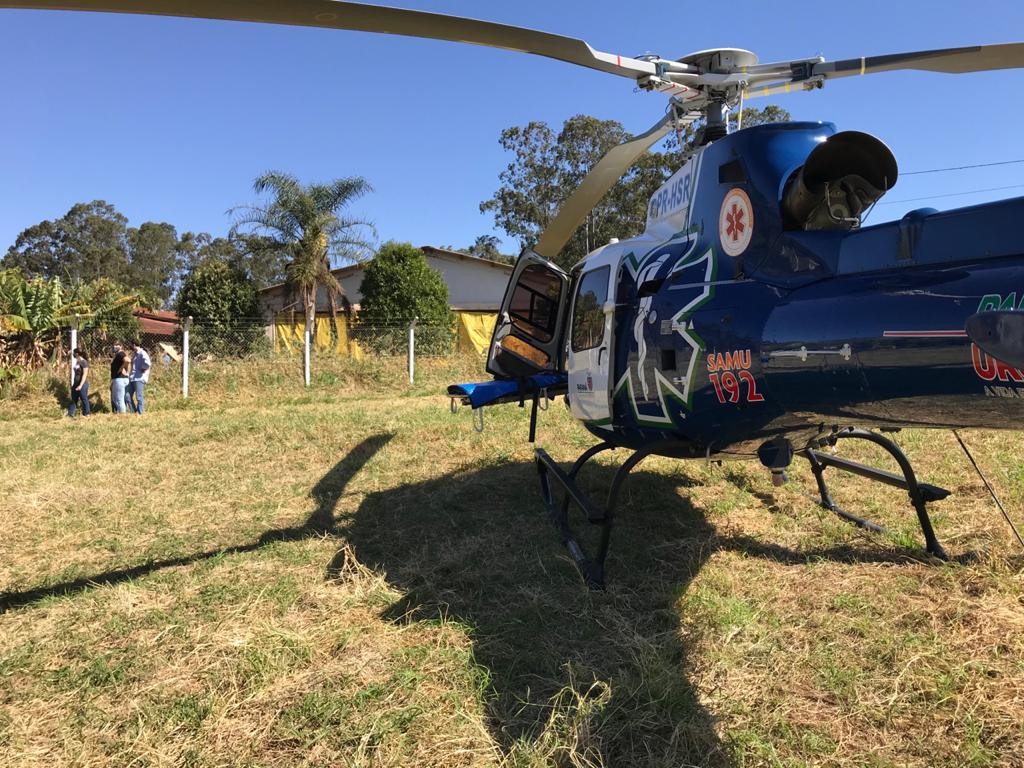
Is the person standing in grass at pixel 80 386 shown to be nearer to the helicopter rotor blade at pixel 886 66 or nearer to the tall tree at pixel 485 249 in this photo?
the helicopter rotor blade at pixel 886 66

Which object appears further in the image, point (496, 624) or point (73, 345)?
point (73, 345)

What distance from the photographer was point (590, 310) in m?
5.16

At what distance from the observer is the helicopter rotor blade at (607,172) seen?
503 cm

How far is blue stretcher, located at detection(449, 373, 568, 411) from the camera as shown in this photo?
5633 mm

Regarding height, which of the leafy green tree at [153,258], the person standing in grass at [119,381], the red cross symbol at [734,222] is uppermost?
the leafy green tree at [153,258]

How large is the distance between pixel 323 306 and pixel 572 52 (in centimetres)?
2273

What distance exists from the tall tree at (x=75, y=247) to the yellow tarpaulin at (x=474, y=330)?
3418cm

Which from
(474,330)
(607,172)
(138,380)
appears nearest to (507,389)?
(607,172)

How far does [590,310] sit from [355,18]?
277 centimetres

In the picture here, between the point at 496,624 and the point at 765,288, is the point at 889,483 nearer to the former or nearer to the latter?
the point at 765,288

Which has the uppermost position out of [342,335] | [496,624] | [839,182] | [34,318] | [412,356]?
[839,182]

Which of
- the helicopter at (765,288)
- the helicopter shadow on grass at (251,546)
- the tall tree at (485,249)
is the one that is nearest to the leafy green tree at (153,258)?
the tall tree at (485,249)

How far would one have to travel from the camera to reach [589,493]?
6465 millimetres

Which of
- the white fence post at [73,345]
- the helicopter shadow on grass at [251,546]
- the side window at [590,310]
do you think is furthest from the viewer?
the white fence post at [73,345]
